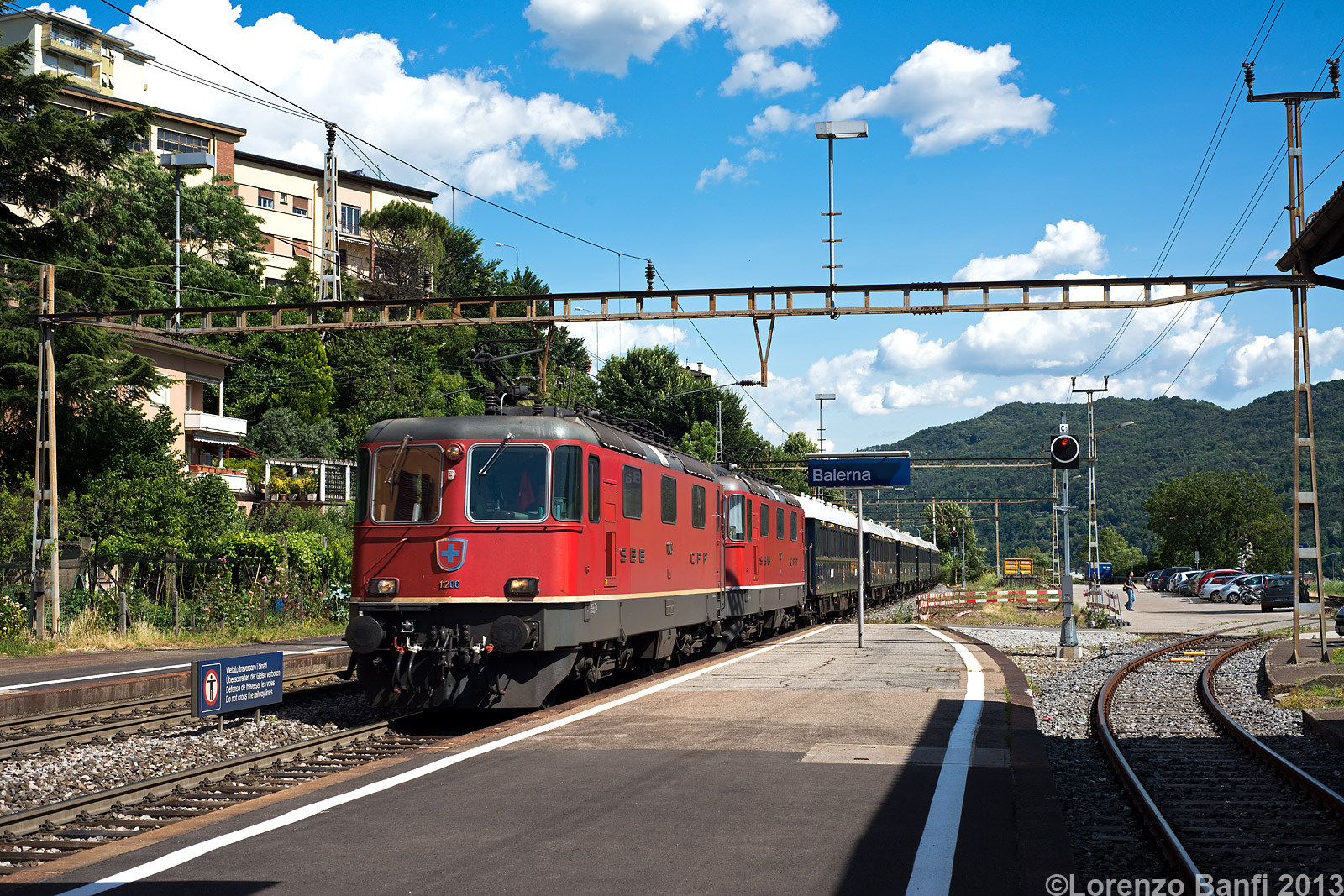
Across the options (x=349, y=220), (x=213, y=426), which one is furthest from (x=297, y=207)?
(x=213, y=426)

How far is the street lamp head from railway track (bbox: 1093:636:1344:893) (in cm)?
1035

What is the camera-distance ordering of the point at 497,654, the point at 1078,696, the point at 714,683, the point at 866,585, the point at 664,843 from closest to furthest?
1. the point at 664,843
2. the point at 497,654
3. the point at 714,683
4. the point at 1078,696
5. the point at 866,585

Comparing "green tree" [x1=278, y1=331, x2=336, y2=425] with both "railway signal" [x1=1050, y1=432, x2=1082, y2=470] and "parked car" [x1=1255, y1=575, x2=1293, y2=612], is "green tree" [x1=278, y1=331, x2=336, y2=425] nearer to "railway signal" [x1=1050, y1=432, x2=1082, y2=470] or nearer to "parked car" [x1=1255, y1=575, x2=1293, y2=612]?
"parked car" [x1=1255, y1=575, x2=1293, y2=612]

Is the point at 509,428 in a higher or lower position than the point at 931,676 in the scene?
higher

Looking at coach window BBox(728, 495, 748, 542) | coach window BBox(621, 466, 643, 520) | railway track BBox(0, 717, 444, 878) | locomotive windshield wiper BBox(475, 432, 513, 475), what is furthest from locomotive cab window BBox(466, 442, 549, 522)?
coach window BBox(728, 495, 748, 542)

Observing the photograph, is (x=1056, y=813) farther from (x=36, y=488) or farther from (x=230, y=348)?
(x=230, y=348)

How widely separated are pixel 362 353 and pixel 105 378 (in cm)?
2782

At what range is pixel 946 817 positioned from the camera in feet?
23.9

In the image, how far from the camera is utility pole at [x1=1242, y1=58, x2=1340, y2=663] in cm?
1755

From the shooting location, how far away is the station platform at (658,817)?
6.02 m

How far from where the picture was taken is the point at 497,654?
12.2 m

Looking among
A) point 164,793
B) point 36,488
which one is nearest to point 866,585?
point 36,488

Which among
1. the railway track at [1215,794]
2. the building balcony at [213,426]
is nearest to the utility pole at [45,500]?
the railway track at [1215,794]

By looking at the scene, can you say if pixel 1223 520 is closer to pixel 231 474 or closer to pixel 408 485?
pixel 231 474
